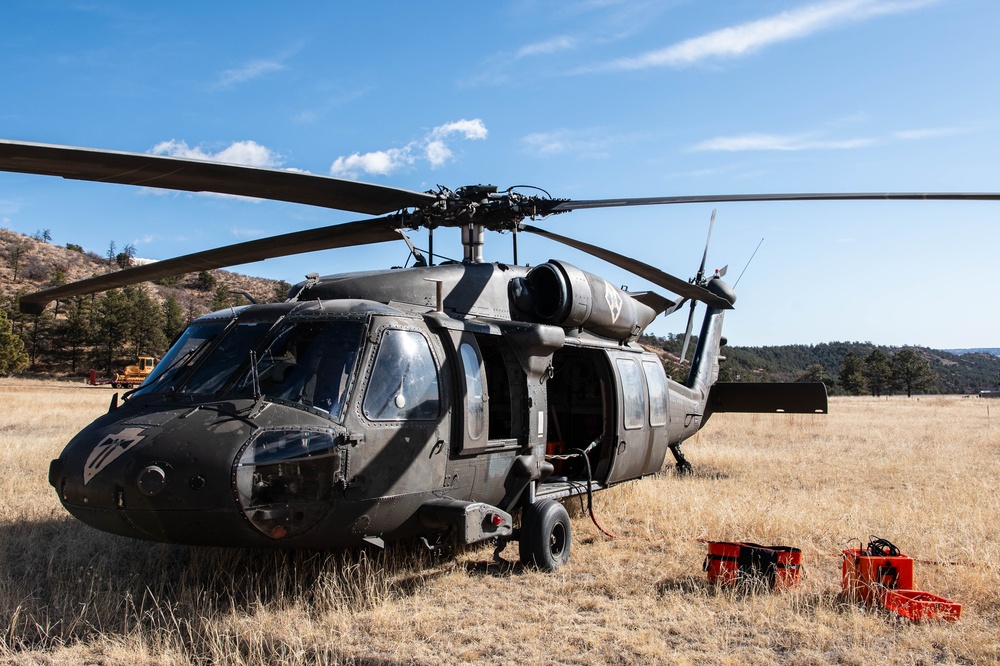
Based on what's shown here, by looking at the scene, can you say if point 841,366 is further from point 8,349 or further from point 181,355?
point 181,355

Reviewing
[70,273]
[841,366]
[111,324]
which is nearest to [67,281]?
[70,273]

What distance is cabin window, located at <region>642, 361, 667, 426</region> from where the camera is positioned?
31.1 ft

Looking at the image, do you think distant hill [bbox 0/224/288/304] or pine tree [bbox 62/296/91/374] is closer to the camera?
pine tree [bbox 62/296/91/374]

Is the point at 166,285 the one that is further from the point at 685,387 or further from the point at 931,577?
the point at 931,577

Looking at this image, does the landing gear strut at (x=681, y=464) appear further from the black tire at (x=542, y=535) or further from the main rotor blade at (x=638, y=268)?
the black tire at (x=542, y=535)

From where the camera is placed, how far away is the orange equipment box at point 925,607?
5.29m

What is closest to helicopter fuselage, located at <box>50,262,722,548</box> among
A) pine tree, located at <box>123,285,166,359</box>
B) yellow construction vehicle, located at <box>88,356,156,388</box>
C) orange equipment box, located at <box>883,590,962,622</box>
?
orange equipment box, located at <box>883,590,962,622</box>

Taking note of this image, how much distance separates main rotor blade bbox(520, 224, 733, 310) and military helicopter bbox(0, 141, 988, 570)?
0.03 m

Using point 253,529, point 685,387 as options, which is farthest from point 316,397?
point 685,387

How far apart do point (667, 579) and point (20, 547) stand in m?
5.85

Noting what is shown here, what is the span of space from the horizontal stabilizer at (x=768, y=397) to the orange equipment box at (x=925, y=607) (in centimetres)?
662

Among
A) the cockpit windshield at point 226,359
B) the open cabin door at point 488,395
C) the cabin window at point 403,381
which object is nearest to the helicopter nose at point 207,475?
the cockpit windshield at point 226,359

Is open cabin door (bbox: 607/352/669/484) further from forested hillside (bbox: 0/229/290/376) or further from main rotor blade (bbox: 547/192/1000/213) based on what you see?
forested hillside (bbox: 0/229/290/376)

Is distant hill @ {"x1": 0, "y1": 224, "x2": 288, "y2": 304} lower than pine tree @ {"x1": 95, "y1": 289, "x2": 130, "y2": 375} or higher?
higher
